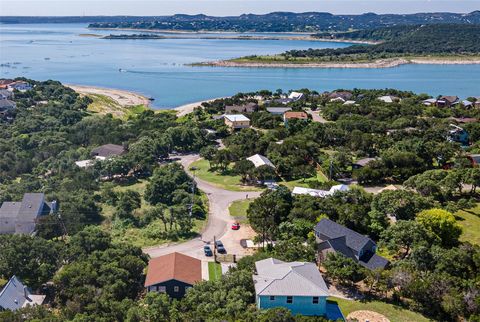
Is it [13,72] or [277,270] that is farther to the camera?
[13,72]

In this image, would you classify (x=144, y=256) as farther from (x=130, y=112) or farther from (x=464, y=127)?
(x=130, y=112)

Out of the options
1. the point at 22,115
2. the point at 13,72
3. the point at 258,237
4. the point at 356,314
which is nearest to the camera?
the point at 356,314

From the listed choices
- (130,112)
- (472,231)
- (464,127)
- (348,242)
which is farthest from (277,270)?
(130,112)

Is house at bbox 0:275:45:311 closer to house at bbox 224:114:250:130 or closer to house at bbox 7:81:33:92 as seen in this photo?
house at bbox 224:114:250:130

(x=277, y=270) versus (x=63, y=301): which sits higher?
(x=277, y=270)

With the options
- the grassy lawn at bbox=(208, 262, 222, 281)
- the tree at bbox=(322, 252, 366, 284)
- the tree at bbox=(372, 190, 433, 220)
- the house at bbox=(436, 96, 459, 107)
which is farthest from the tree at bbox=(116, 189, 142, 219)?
the house at bbox=(436, 96, 459, 107)

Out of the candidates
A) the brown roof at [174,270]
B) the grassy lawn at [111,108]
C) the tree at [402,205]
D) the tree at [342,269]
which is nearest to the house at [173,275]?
the brown roof at [174,270]

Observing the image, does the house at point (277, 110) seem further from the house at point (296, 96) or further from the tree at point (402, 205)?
the tree at point (402, 205)
